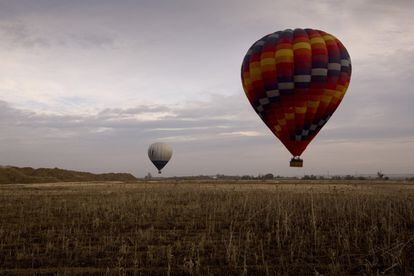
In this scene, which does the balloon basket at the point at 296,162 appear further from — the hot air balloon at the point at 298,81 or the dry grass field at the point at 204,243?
the dry grass field at the point at 204,243

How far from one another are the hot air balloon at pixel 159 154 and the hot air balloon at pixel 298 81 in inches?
2534

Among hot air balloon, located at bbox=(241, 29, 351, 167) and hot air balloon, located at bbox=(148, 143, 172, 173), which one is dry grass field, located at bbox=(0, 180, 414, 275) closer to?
hot air balloon, located at bbox=(241, 29, 351, 167)

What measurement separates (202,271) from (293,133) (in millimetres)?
17014

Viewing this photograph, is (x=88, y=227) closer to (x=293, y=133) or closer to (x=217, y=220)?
(x=217, y=220)

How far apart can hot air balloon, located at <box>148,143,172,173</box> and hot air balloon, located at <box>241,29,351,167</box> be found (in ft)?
211

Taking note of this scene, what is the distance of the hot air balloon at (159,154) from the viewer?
86.9m

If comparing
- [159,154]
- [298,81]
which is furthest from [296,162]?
[159,154]

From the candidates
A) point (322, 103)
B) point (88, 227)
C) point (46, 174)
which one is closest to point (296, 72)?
point (322, 103)

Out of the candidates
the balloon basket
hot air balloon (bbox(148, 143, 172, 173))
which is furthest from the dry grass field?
hot air balloon (bbox(148, 143, 172, 173))

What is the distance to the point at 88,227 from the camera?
12922mm

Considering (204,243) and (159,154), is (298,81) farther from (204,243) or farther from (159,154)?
(159,154)

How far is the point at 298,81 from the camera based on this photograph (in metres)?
22.3

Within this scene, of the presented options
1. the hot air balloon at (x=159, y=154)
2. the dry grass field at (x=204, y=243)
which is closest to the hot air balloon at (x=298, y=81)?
the dry grass field at (x=204, y=243)

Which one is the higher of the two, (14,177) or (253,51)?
(253,51)
